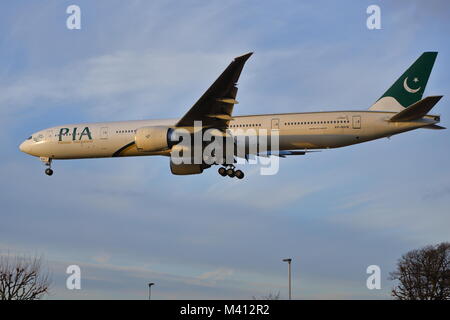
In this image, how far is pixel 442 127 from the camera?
3127cm

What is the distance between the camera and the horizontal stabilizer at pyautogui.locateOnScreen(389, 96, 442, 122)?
2914 cm

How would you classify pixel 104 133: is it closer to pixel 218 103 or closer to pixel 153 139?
pixel 153 139

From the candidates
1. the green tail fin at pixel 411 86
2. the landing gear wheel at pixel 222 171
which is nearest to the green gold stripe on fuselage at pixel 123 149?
the landing gear wheel at pixel 222 171

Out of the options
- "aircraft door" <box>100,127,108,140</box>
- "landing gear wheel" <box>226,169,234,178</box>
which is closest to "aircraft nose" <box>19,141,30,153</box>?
"aircraft door" <box>100,127,108,140</box>

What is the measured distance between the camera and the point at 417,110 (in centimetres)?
3003

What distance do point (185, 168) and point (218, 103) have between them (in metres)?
5.73

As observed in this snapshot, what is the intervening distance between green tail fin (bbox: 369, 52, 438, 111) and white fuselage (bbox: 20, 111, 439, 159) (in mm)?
2886

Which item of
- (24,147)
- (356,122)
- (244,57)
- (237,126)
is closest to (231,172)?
(237,126)

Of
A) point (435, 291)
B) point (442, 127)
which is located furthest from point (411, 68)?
point (435, 291)

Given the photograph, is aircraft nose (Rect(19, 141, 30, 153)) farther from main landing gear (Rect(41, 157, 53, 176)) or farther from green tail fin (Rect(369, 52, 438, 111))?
green tail fin (Rect(369, 52, 438, 111))
